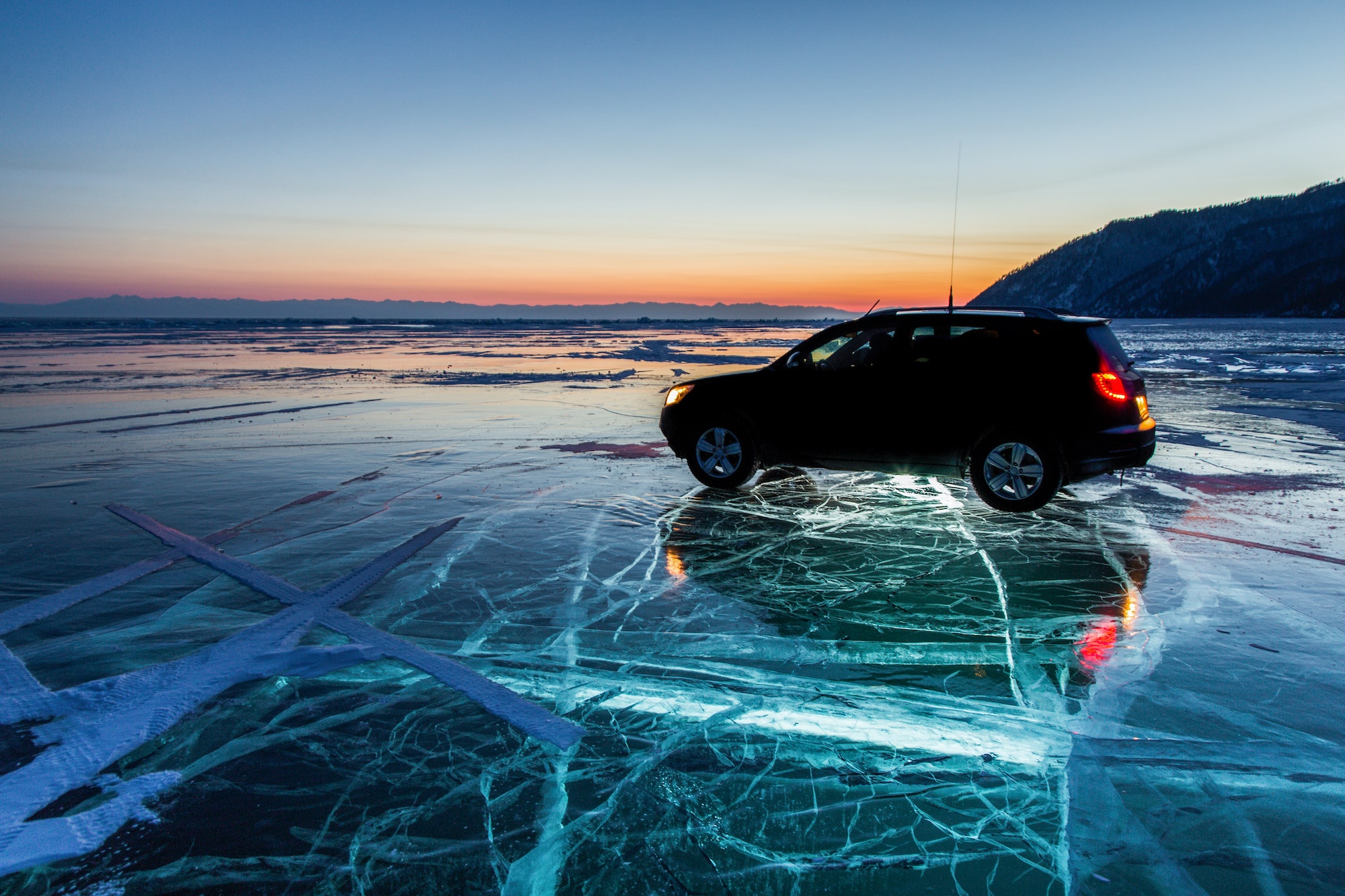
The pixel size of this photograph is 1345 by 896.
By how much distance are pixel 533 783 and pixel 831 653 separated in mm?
1851

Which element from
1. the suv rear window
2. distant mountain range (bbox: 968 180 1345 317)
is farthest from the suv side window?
distant mountain range (bbox: 968 180 1345 317)

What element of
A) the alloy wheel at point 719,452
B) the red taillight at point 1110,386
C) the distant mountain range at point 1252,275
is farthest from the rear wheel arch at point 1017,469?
the distant mountain range at point 1252,275

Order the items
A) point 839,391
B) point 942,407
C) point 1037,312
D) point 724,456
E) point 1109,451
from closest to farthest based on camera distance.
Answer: point 1109,451
point 942,407
point 1037,312
point 839,391
point 724,456

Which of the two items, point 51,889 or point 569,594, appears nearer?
point 51,889

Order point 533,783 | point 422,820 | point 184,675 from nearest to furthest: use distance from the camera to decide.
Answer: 1. point 422,820
2. point 533,783
3. point 184,675

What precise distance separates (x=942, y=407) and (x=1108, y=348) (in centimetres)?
161

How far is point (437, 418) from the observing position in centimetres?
1389

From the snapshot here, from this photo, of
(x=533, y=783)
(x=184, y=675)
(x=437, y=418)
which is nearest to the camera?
(x=533, y=783)

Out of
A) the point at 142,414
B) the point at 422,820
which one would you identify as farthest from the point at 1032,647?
the point at 142,414

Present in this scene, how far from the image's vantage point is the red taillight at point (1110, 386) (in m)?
7.14

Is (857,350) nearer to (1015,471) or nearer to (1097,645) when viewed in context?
(1015,471)

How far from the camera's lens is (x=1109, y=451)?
7125mm

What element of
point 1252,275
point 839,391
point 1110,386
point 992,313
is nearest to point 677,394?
point 839,391

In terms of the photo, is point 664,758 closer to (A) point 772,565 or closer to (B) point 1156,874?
(B) point 1156,874
